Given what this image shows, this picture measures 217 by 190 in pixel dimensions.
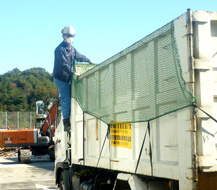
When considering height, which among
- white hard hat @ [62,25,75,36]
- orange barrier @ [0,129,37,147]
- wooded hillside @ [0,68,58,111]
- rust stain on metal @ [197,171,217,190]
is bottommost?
rust stain on metal @ [197,171,217,190]

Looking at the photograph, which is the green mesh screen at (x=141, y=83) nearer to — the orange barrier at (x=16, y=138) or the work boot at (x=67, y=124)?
the work boot at (x=67, y=124)

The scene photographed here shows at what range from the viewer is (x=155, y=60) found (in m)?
4.79

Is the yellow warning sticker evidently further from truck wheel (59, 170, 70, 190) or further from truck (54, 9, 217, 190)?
truck wheel (59, 170, 70, 190)

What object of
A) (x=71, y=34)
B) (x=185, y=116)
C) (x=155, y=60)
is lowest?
(x=185, y=116)

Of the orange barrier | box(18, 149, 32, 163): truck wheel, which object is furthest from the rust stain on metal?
the orange barrier

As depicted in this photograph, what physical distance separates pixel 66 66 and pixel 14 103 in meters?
64.2

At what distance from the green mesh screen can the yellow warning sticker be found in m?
0.09

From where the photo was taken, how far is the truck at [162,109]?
4.08 m

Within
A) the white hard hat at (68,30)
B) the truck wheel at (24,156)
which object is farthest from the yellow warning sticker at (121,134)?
the truck wheel at (24,156)

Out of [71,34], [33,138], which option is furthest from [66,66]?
[33,138]

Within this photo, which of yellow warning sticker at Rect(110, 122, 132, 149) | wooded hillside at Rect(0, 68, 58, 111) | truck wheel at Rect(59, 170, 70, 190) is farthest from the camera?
wooded hillside at Rect(0, 68, 58, 111)

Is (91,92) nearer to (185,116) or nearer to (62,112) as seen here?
(62,112)

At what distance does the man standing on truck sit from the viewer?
785 centimetres

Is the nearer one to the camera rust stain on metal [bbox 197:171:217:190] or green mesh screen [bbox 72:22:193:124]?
rust stain on metal [bbox 197:171:217:190]
